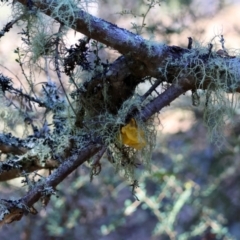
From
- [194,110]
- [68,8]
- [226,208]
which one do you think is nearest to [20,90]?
[68,8]

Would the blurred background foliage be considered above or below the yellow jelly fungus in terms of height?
above

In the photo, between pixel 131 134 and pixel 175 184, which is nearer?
pixel 131 134

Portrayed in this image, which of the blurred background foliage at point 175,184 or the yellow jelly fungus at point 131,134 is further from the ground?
the blurred background foliage at point 175,184

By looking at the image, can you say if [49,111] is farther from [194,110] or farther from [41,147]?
[194,110]

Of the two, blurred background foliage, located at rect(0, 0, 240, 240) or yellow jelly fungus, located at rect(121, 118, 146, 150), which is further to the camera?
blurred background foliage, located at rect(0, 0, 240, 240)

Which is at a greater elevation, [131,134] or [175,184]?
[175,184]
